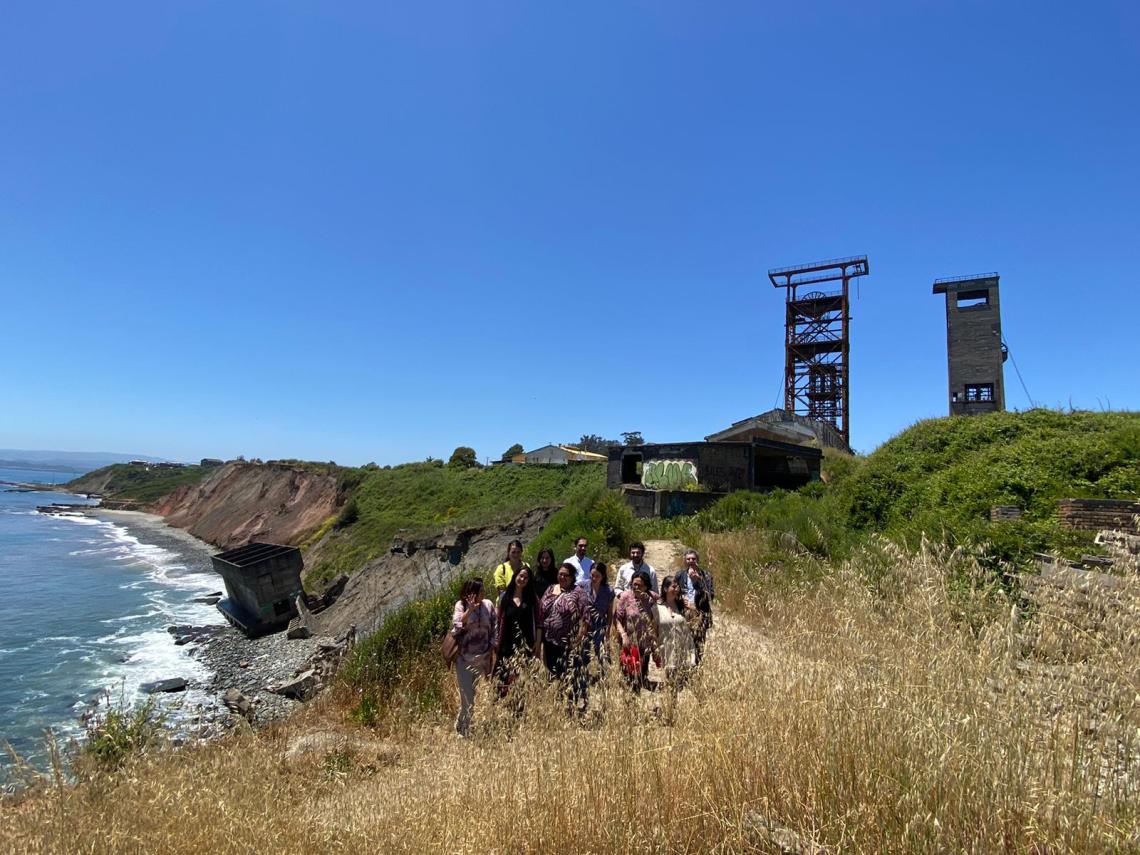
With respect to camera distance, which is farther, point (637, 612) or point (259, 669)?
point (259, 669)

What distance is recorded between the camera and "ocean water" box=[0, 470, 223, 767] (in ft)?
47.7

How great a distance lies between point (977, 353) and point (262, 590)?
1191 inches

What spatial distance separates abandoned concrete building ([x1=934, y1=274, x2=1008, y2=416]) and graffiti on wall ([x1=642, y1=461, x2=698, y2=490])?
1036cm

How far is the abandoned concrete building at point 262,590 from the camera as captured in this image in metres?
23.4

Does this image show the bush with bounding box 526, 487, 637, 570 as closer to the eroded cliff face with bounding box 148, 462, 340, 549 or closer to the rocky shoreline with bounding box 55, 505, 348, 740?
the rocky shoreline with bounding box 55, 505, 348, 740

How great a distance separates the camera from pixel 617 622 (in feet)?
18.6

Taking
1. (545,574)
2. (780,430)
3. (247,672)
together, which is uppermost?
(780,430)

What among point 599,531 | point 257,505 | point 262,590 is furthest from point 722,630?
point 257,505

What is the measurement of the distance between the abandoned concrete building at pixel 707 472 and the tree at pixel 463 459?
96.5ft

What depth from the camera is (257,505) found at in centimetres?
5534

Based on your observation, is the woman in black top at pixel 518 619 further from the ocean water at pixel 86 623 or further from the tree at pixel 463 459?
the tree at pixel 463 459

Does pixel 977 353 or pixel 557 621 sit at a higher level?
pixel 977 353

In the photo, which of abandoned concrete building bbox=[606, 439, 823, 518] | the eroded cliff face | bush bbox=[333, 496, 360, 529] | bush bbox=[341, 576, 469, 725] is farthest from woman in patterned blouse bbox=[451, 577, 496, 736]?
the eroded cliff face

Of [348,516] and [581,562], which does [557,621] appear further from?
[348,516]
